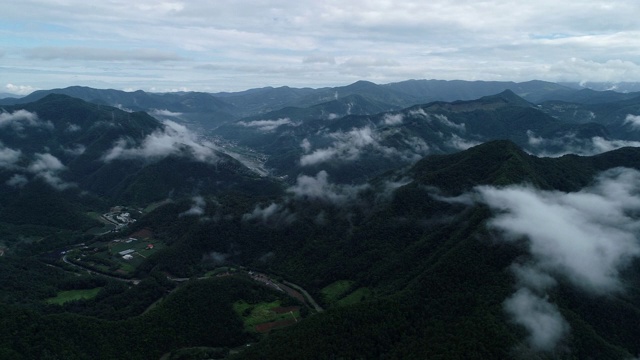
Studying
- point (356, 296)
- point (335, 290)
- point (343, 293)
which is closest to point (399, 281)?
point (356, 296)

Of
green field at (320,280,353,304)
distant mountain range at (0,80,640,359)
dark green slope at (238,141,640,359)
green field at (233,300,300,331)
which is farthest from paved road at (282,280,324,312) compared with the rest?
dark green slope at (238,141,640,359)

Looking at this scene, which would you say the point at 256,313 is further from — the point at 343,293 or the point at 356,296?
the point at 356,296

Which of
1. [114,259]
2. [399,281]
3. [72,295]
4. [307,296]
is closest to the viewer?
[399,281]

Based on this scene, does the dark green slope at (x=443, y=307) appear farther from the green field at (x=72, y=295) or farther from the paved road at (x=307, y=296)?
the green field at (x=72, y=295)

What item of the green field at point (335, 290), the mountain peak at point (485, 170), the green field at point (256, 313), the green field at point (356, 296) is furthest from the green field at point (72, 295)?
the mountain peak at point (485, 170)

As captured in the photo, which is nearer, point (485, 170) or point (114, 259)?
point (485, 170)

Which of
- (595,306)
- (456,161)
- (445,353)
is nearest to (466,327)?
(445,353)
